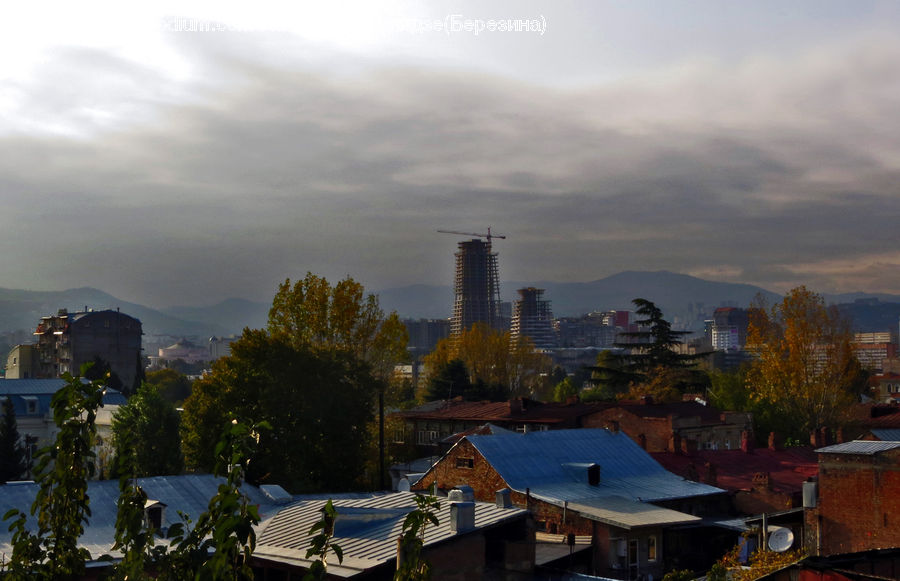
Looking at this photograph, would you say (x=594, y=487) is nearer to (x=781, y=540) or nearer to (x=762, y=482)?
(x=762, y=482)

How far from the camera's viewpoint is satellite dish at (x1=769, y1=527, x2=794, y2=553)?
22766mm

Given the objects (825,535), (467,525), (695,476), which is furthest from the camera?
(695,476)

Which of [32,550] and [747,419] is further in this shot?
[747,419]

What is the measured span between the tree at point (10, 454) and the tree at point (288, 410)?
11.6 m

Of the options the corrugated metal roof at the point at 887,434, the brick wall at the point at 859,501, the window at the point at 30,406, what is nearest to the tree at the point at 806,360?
the corrugated metal roof at the point at 887,434

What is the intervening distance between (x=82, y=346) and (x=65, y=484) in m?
106

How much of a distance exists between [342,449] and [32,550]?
104 feet

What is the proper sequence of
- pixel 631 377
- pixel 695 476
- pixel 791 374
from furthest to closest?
pixel 631 377 < pixel 791 374 < pixel 695 476

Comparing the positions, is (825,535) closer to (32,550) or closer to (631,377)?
(32,550)

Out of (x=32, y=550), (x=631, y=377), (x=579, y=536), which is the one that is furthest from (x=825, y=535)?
(x=631, y=377)

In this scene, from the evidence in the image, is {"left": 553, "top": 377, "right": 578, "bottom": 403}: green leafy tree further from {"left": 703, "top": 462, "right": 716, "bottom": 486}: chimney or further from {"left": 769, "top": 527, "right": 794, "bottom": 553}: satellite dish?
{"left": 769, "top": 527, "right": 794, "bottom": 553}: satellite dish

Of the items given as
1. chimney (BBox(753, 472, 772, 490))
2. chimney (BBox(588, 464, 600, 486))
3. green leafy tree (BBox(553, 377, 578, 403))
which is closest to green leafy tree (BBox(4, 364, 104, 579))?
chimney (BBox(588, 464, 600, 486))

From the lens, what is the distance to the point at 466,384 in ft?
237

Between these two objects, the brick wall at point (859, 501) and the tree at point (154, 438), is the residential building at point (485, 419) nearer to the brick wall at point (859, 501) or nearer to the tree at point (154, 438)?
the tree at point (154, 438)
